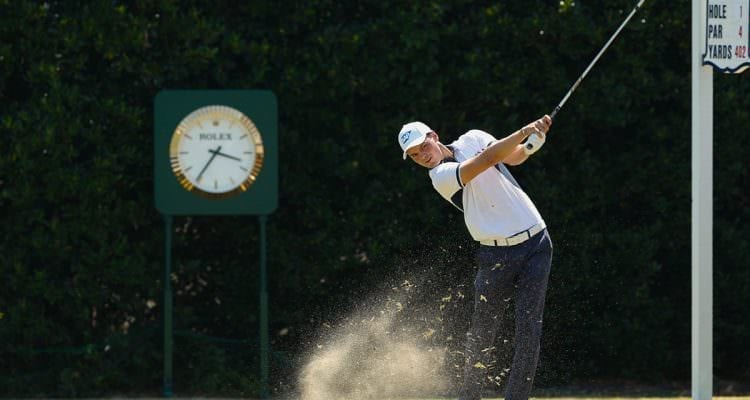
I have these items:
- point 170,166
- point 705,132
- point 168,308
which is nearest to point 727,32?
point 705,132

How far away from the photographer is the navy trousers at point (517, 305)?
6.63m

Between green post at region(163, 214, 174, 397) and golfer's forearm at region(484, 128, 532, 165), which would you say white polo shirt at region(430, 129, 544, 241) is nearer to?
golfer's forearm at region(484, 128, 532, 165)

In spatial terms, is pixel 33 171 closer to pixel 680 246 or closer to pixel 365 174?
pixel 365 174

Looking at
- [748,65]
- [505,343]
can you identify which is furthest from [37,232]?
[748,65]

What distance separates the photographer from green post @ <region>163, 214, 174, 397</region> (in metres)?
8.33

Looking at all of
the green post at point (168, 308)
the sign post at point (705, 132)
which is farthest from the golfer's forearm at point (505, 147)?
the green post at point (168, 308)

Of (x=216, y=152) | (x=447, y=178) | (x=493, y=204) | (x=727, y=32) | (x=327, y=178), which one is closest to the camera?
(x=447, y=178)

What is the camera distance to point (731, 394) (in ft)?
28.2

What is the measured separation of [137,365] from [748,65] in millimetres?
4152

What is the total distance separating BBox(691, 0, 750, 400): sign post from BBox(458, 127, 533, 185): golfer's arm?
1.00 m

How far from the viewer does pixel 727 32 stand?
6848mm

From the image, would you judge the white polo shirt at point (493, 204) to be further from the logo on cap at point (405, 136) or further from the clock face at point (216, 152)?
the clock face at point (216, 152)

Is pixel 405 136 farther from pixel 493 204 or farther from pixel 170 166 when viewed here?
pixel 170 166

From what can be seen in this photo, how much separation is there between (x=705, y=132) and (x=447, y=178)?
4.44 ft
